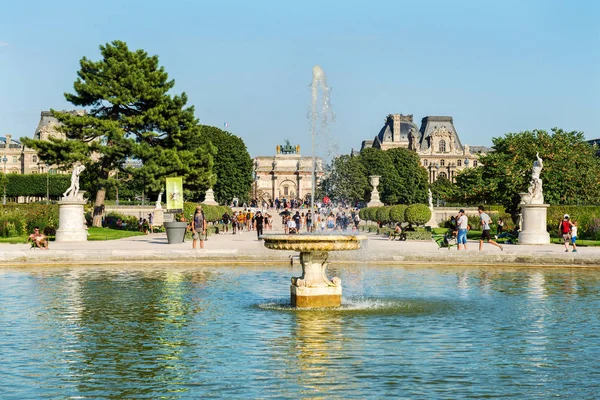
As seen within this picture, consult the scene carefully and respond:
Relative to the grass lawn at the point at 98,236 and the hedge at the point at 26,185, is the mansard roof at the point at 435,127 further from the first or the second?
the grass lawn at the point at 98,236

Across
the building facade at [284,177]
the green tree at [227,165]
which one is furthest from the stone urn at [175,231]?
the building facade at [284,177]

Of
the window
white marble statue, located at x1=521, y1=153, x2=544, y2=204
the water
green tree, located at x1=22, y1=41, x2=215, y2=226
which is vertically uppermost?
the window

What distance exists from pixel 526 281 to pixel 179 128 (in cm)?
3510

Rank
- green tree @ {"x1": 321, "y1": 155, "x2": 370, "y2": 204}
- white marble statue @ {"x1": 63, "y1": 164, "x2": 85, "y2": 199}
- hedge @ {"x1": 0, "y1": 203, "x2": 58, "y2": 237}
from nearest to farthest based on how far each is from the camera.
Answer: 1. white marble statue @ {"x1": 63, "y1": 164, "x2": 85, "y2": 199}
2. hedge @ {"x1": 0, "y1": 203, "x2": 58, "y2": 237}
3. green tree @ {"x1": 321, "y1": 155, "x2": 370, "y2": 204}

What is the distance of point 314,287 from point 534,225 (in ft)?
71.0

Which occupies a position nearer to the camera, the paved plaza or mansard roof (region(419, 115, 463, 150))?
the paved plaza

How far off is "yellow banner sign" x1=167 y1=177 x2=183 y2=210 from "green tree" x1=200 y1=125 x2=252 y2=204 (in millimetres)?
51579

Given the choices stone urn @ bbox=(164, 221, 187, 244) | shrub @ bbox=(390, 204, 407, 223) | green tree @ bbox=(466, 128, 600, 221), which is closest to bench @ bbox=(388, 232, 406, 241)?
green tree @ bbox=(466, 128, 600, 221)

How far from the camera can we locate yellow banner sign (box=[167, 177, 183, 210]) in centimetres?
4291

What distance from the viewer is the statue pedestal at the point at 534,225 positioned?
3519 cm

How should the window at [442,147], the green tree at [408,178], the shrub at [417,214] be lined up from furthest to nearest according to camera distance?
the window at [442,147] < the green tree at [408,178] < the shrub at [417,214]

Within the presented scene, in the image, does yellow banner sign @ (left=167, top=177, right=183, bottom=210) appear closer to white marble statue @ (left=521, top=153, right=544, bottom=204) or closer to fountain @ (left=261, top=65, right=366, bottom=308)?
white marble statue @ (left=521, top=153, right=544, bottom=204)

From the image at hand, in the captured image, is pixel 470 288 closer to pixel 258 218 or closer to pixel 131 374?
pixel 131 374

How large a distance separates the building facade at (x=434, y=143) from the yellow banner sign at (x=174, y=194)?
127 meters
